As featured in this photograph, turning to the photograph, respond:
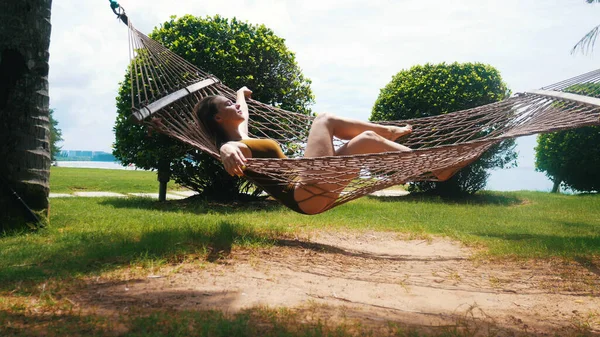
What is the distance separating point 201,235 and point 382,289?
4.06 ft

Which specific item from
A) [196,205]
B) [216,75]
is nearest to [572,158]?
[216,75]

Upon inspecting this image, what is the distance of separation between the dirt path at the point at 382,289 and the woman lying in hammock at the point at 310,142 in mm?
325

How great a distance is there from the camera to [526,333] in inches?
64.2

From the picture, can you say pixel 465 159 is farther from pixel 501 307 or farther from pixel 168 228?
pixel 168 228

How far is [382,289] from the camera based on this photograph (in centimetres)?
213

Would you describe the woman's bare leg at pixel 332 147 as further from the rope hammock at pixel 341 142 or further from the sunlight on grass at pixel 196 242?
the sunlight on grass at pixel 196 242

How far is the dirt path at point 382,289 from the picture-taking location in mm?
1771

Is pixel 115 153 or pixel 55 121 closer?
pixel 115 153

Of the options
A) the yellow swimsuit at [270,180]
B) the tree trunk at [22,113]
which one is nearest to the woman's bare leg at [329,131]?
the yellow swimsuit at [270,180]

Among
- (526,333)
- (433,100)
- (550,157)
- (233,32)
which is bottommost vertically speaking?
(526,333)

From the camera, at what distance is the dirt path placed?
69.7 inches

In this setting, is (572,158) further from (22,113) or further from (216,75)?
(22,113)

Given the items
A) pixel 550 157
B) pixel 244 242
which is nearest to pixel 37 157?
pixel 244 242

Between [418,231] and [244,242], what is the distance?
5.57ft
